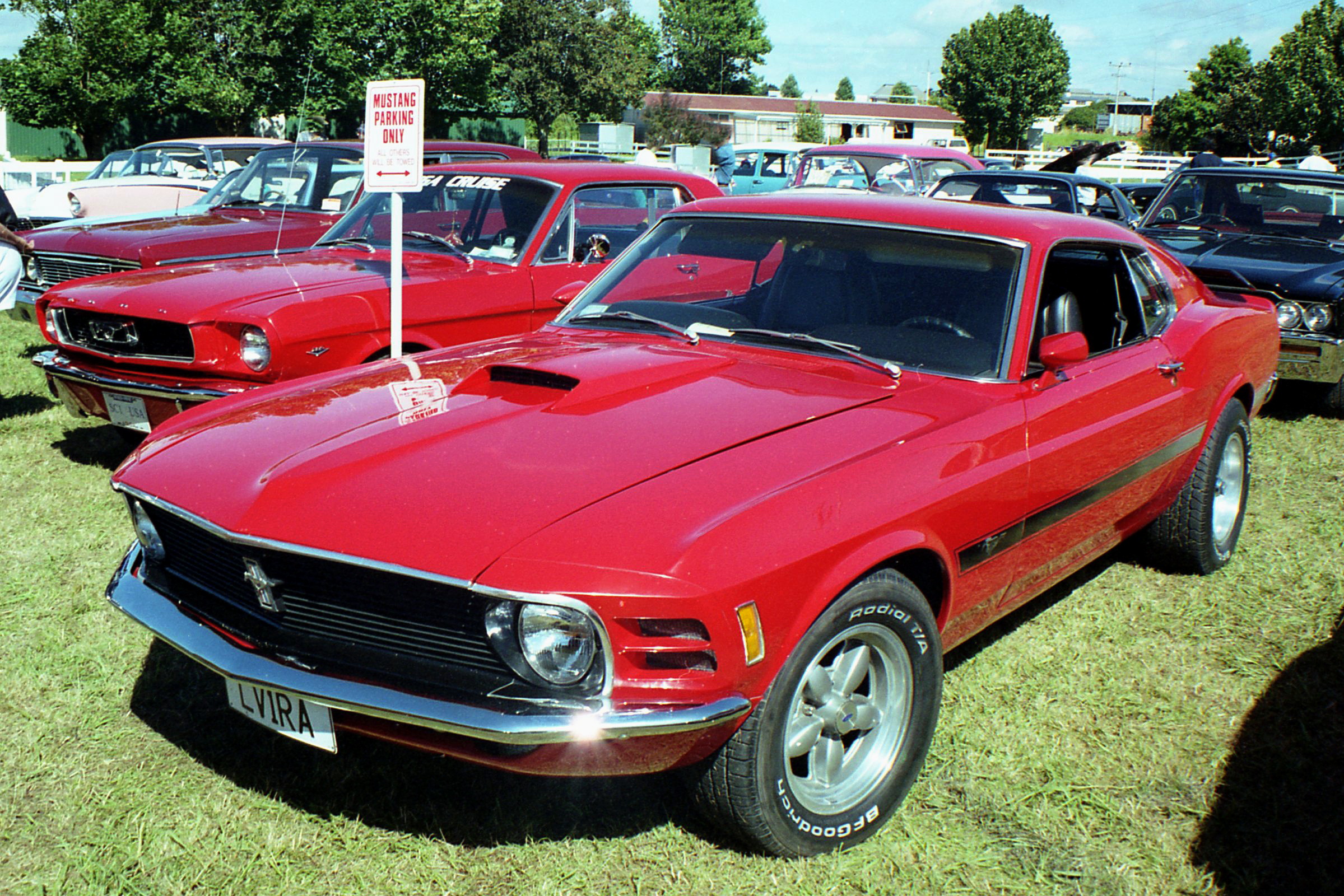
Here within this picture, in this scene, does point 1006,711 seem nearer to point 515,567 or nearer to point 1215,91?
point 515,567

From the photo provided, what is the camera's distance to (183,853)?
8.98ft

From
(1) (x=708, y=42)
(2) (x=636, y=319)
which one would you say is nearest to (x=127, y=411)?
(2) (x=636, y=319)

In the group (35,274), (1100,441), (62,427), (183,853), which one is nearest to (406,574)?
(183,853)

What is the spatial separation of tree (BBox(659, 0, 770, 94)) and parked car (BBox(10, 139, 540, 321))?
311 feet

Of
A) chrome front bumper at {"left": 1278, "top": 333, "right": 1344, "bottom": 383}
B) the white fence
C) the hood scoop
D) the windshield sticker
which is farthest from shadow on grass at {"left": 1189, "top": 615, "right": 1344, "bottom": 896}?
the white fence

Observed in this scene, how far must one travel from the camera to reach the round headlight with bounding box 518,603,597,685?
2287 millimetres

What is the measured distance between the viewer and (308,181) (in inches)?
319

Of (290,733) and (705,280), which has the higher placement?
(705,280)

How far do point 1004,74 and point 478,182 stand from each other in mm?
71390

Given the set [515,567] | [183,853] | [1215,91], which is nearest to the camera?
[515,567]

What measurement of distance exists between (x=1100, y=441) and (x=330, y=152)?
6252mm

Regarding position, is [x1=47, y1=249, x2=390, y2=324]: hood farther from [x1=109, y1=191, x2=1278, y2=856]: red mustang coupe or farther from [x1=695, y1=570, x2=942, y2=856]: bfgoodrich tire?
[x1=695, y1=570, x2=942, y2=856]: bfgoodrich tire

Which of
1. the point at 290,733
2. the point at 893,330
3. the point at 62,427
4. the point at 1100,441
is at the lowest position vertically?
the point at 62,427

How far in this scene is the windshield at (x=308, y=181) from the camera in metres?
7.99
